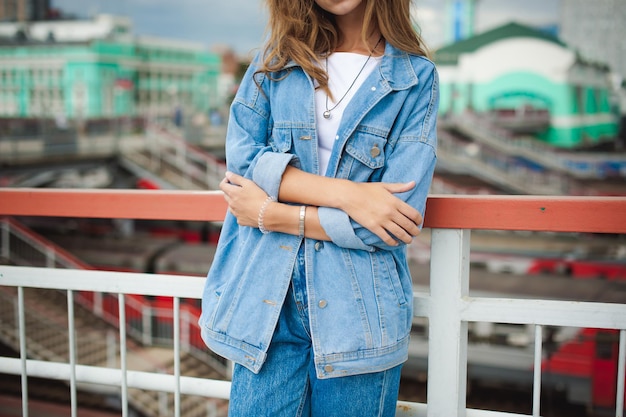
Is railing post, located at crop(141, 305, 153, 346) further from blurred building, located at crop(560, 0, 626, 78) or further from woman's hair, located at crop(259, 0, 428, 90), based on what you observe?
blurred building, located at crop(560, 0, 626, 78)

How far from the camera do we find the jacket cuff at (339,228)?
0.83 m

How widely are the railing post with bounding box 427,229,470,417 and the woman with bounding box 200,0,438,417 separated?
16 centimetres

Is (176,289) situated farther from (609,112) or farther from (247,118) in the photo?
(609,112)

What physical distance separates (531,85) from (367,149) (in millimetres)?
15038

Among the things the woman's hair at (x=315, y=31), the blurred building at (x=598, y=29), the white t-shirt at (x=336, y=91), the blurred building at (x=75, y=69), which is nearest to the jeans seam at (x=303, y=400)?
the white t-shirt at (x=336, y=91)

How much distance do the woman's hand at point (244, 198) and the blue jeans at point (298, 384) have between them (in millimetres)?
97

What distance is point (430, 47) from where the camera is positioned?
969 mm

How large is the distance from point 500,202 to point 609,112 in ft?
51.2

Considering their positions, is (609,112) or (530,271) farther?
(609,112)

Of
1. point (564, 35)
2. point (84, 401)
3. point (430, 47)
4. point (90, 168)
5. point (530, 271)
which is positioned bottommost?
point (84, 401)

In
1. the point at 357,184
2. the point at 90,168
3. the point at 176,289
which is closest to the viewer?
the point at 357,184

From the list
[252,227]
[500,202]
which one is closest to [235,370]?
[252,227]

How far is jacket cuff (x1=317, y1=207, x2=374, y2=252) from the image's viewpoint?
0.83 m

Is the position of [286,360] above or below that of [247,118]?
below
